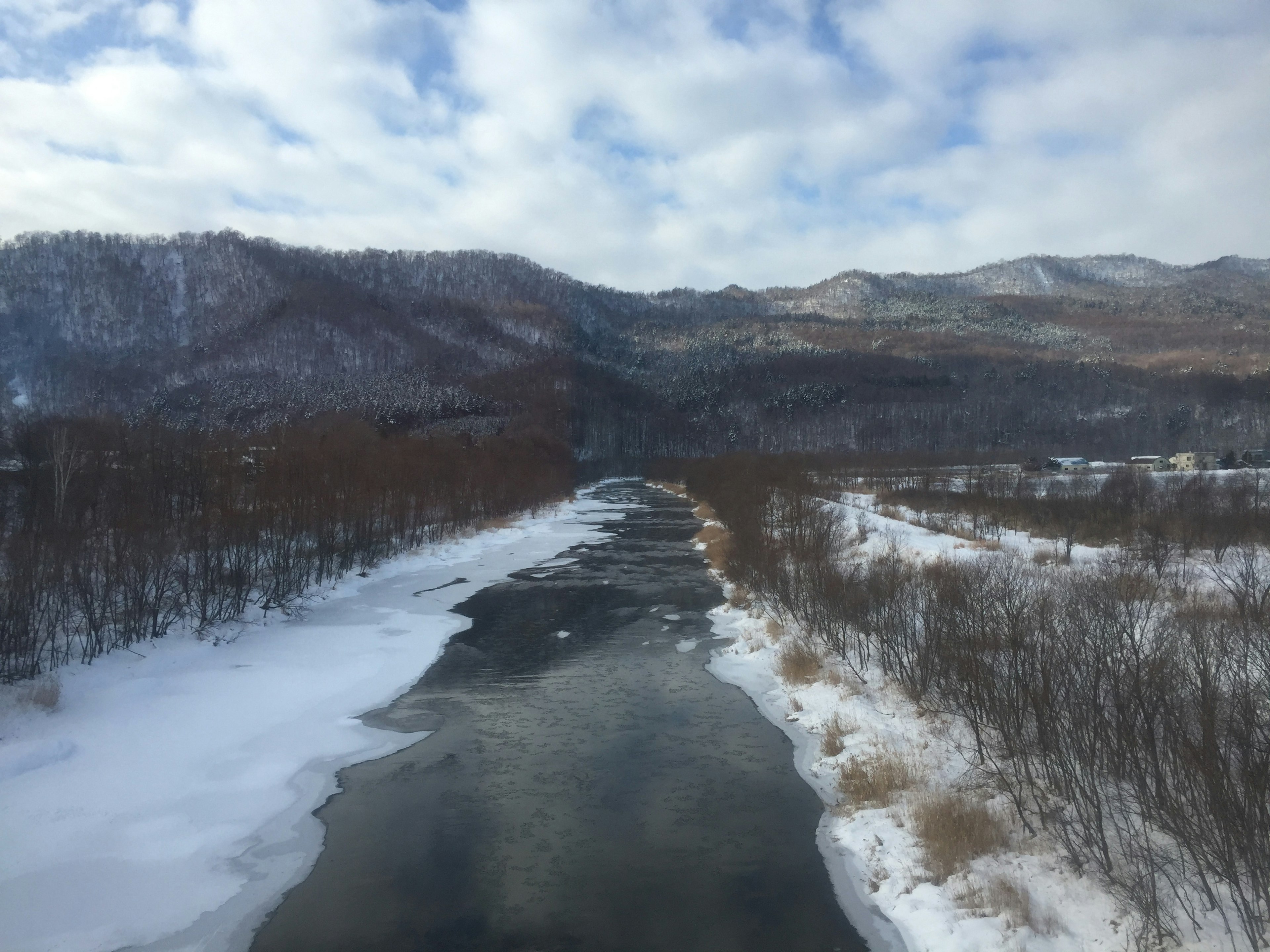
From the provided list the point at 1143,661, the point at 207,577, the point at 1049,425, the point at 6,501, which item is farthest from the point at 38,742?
the point at 1049,425

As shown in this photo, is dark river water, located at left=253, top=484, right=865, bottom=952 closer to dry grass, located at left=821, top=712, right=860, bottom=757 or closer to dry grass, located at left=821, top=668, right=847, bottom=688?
dry grass, located at left=821, top=712, right=860, bottom=757

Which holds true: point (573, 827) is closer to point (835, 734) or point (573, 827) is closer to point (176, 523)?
point (835, 734)

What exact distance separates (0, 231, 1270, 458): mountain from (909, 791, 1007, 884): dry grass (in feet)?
244

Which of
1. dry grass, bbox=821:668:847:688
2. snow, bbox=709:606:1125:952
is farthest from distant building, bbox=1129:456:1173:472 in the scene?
snow, bbox=709:606:1125:952

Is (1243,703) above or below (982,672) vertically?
above

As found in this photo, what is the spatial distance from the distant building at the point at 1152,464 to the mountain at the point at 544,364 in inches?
523

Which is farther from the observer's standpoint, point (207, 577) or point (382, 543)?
point (382, 543)

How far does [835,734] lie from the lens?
39.3ft

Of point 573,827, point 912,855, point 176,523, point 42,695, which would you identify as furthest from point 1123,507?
point 42,695

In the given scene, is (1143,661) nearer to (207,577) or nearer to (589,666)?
(589,666)

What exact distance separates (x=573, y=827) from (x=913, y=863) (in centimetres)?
394

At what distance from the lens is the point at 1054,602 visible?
10.2m

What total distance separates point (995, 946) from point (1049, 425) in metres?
120

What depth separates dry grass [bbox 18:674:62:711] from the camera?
12.4m
